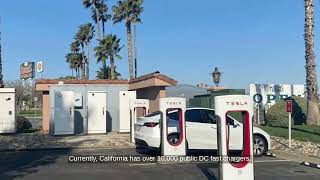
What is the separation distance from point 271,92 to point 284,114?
5.23 m

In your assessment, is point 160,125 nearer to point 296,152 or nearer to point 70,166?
point 70,166

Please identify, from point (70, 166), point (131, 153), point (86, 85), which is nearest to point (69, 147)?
point (131, 153)

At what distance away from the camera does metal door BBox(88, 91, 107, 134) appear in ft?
81.2

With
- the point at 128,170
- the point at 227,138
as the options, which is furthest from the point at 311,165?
the point at 128,170

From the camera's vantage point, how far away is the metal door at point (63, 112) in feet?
76.9

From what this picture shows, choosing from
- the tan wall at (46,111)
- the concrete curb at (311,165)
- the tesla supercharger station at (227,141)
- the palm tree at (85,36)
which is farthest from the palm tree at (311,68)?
the palm tree at (85,36)

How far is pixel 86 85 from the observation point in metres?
25.4

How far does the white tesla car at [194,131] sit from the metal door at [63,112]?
8734 mm

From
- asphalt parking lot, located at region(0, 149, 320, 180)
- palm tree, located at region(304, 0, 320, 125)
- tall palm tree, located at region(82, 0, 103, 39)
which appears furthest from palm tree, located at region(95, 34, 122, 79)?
asphalt parking lot, located at region(0, 149, 320, 180)

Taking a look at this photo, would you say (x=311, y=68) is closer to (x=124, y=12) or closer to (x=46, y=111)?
(x=46, y=111)

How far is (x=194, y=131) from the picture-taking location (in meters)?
15.1

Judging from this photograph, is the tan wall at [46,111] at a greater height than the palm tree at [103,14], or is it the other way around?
the palm tree at [103,14]

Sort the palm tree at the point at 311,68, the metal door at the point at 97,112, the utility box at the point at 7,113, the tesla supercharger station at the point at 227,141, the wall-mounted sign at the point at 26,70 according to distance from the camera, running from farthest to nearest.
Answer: the wall-mounted sign at the point at 26,70 → the metal door at the point at 97,112 → the palm tree at the point at 311,68 → the utility box at the point at 7,113 → the tesla supercharger station at the point at 227,141

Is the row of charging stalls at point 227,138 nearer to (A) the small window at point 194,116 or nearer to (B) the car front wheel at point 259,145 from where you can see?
(A) the small window at point 194,116
